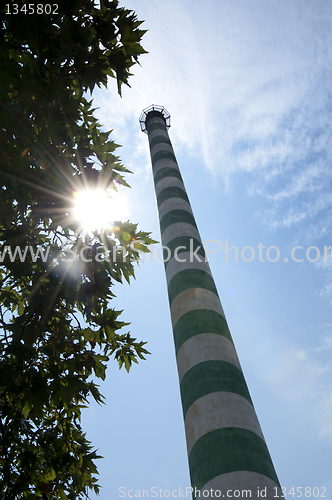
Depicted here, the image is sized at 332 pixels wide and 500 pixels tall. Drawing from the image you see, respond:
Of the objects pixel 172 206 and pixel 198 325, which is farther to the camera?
pixel 172 206

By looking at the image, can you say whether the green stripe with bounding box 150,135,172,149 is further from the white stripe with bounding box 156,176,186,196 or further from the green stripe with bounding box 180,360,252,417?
the green stripe with bounding box 180,360,252,417

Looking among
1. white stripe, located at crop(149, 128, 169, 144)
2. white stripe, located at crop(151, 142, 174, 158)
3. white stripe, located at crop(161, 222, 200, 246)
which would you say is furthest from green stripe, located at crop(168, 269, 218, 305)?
white stripe, located at crop(149, 128, 169, 144)

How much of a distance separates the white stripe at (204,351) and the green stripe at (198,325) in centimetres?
7

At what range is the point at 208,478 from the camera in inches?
115

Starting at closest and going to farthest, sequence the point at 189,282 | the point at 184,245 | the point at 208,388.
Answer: the point at 208,388, the point at 189,282, the point at 184,245

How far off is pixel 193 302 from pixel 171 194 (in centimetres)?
281

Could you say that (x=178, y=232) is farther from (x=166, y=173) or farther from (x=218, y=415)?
(x=218, y=415)

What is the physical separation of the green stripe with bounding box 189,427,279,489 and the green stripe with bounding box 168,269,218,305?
2.03 m

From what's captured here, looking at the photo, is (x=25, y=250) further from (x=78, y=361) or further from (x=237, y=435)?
(x=237, y=435)

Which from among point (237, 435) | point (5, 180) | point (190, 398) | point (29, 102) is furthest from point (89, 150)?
point (237, 435)

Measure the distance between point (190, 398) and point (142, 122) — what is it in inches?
360

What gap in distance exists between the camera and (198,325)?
13.9 ft

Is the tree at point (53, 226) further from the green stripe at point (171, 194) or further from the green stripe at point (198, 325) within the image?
the green stripe at point (171, 194)

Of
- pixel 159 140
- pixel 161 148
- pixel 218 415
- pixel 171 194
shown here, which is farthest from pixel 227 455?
pixel 159 140
